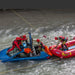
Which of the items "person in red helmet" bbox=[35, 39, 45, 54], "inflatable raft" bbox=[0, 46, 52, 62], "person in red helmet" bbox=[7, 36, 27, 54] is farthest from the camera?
"person in red helmet" bbox=[35, 39, 45, 54]

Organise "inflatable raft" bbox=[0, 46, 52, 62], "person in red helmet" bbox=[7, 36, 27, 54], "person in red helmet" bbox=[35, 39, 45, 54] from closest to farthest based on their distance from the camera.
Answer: "person in red helmet" bbox=[7, 36, 27, 54] → "inflatable raft" bbox=[0, 46, 52, 62] → "person in red helmet" bbox=[35, 39, 45, 54]

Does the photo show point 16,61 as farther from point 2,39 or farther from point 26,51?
point 2,39

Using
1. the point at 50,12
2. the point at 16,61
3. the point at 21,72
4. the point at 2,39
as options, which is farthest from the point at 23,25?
the point at 21,72

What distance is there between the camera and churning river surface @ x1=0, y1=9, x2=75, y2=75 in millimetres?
8727

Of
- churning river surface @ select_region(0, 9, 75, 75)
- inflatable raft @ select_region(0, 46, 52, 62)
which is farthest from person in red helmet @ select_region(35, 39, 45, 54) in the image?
churning river surface @ select_region(0, 9, 75, 75)

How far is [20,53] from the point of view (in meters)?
8.98

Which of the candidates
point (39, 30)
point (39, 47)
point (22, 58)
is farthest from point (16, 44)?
point (39, 30)

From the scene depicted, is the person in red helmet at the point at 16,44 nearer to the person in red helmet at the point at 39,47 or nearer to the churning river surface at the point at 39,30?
the churning river surface at the point at 39,30

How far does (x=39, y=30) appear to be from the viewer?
13641 millimetres

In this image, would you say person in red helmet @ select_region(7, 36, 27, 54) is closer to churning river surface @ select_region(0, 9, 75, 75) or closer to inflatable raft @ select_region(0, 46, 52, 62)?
inflatable raft @ select_region(0, 46, 52, 62)

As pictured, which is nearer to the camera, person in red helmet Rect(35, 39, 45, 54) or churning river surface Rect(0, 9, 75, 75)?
churning river surface Rect(0, 9, 75, 75)

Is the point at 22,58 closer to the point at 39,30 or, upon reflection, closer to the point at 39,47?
the point at 39,47

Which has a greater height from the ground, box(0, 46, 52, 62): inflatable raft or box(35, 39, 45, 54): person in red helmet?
box(35, 39, 45, 54): person in red helmet

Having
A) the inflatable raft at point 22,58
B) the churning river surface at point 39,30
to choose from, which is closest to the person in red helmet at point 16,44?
the inflatable raft at point 22,58
